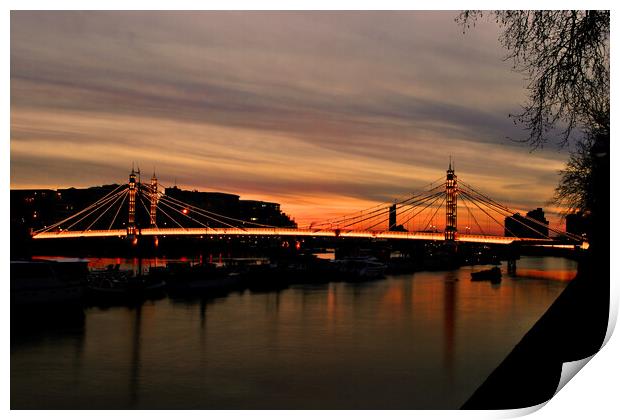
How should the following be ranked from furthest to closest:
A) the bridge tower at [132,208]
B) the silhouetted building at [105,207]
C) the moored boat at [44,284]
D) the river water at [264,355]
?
the bridge tower at [132,208], the silhouetted building at [105,207], the moored boat at [44,284], the river water at [264,355]

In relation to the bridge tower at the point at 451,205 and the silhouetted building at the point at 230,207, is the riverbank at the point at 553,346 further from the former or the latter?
the silhouetted building at the point at 230,207

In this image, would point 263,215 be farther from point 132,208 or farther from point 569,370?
point 569,370

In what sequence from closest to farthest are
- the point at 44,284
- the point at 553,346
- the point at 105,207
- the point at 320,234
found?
the point at 553,346 < the point at 44,284 < the point at 320,234 < the point at 105,207

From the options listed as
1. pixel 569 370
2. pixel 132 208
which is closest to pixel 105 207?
pixel 132 208

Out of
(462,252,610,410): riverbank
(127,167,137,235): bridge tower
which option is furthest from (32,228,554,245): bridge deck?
(462,252,610,410): riverbank

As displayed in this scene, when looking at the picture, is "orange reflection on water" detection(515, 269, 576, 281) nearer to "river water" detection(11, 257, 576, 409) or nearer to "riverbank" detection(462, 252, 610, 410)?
"river water" detection(11, 257, 576, 409)

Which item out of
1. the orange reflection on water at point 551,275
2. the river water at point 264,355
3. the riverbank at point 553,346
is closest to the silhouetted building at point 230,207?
the orange reflection on water at point 551,275
